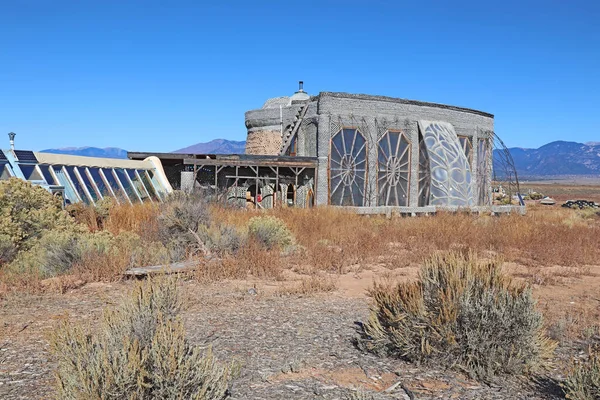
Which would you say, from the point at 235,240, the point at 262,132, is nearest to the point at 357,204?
A: the point at 262,132

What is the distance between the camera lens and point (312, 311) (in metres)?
7.12

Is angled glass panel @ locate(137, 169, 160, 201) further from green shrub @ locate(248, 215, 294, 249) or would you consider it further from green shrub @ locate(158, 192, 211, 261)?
green shrub @ locate(248, 215, 294, 249)

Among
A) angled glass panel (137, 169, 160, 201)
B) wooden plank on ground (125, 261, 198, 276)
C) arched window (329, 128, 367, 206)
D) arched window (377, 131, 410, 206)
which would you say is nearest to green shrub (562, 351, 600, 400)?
wooden plank on ground (125, 261, 198, 276)

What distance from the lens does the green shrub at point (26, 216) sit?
376 inches

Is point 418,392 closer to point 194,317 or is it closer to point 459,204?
point 194,317

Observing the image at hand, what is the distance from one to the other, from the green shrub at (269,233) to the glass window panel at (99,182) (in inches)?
237

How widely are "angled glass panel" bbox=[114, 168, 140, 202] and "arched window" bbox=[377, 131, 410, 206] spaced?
1066cm

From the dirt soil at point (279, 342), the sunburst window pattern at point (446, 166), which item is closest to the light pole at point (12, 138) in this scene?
the dirt soil at point (279, 342)

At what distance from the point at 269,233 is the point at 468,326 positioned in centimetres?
727

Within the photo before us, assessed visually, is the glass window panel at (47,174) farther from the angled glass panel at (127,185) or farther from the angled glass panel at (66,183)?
the angled glass panel at (127,185)

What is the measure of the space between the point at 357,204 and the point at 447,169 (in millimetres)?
4633

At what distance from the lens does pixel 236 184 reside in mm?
21734

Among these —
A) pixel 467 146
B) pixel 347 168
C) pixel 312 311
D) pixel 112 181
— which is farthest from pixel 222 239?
pixel 467 146

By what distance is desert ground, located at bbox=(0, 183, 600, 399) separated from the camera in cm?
462
